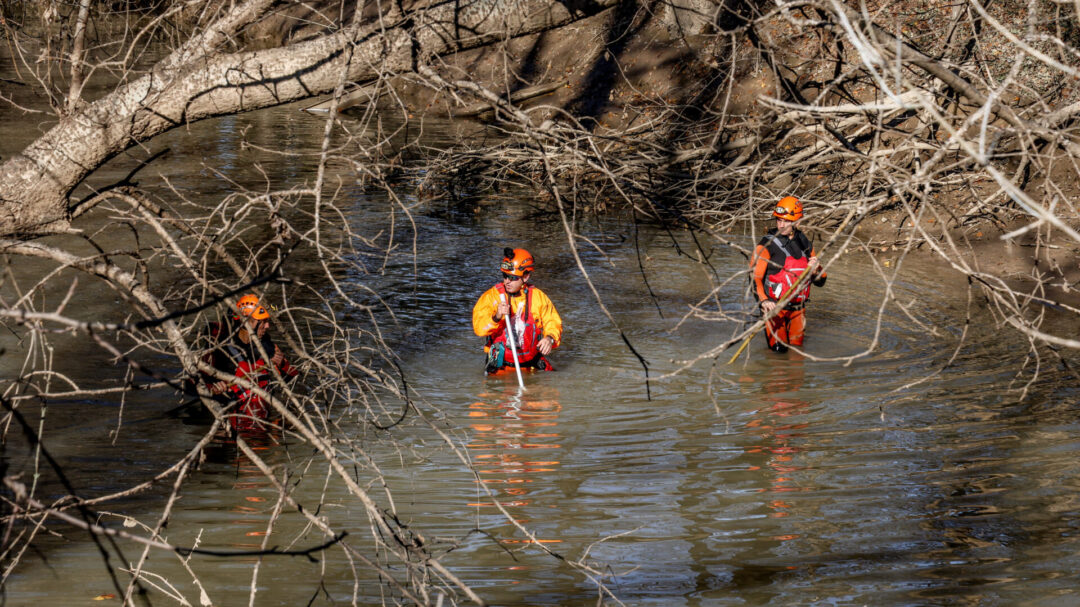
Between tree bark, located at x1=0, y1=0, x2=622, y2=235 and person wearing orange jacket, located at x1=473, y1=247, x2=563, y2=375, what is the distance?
4.46 metres

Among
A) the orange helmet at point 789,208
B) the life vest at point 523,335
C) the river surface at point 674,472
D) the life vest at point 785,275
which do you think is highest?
the orange helmet at point 789,208

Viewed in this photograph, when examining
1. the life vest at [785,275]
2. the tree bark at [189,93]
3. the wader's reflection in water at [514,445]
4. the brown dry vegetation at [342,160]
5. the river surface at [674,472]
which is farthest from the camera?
the life vest at [785,275]

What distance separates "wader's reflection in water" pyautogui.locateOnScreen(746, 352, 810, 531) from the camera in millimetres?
7449

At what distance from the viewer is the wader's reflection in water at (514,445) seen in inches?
293

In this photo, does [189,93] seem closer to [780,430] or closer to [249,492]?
[249,492]

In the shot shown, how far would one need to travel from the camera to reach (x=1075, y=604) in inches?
221

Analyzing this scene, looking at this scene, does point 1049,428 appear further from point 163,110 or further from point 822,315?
point 163,110

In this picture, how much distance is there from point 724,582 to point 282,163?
50.7ft

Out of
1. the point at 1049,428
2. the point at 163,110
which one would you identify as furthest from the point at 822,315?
the point at 163,110

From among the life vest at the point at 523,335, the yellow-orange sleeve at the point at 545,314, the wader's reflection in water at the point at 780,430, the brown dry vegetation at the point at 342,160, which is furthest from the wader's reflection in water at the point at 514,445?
the wader's reflection in water at the point at 780,430

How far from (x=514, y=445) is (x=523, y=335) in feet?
6.41

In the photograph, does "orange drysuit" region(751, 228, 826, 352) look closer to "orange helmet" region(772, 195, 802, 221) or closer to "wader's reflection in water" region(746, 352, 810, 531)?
"wader's reflection in water" region(746, 352, 810, 531)

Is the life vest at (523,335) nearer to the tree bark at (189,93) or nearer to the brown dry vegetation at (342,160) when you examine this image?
the brown dry vegetation at (342,160)

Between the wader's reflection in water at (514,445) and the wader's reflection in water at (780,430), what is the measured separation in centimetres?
159
